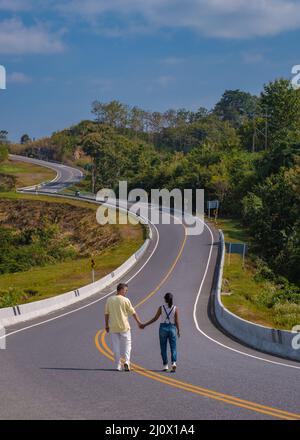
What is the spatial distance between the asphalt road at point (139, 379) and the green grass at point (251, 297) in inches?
230

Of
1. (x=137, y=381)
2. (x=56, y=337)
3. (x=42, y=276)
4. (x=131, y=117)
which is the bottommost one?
(x=42, y=276)

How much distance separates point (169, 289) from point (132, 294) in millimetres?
2990

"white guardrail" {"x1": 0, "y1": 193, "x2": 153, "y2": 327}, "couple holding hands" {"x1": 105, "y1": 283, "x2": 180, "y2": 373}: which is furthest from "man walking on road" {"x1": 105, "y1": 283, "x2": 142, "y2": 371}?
"white guardrail" {"x1": 0, "y1": 193, "x2": 153, "y2": 327}

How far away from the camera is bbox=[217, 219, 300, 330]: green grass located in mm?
30942

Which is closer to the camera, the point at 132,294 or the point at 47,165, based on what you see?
the point at 132,294

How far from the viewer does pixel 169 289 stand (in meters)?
41.8

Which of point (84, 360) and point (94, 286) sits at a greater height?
point (84, 360)

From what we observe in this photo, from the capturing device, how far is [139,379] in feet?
40.5

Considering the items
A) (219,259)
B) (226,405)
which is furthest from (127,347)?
(219,259)

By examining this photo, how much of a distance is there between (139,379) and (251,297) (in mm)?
27916

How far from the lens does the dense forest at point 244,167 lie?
60469mm

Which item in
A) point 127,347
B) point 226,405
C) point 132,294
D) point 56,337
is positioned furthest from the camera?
point 132,294

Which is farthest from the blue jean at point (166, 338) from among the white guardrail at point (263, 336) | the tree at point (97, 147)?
the tree at point (97, 147)

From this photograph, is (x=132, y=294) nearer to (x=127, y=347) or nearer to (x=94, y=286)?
(x=94, y=286)
